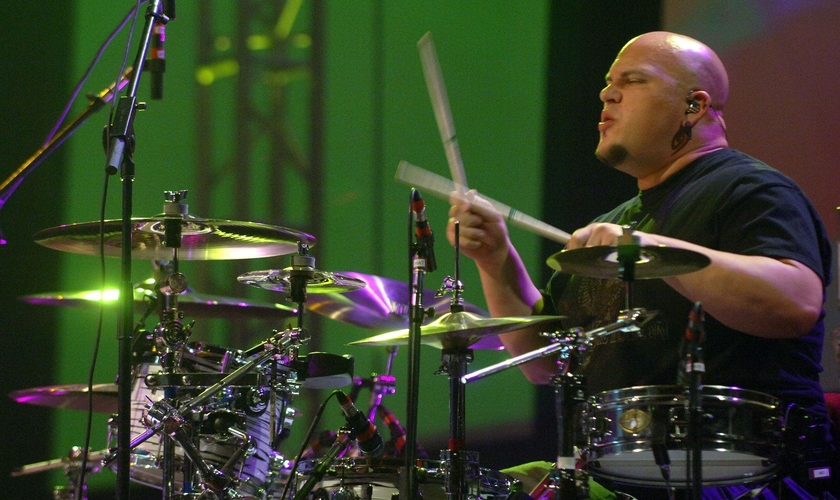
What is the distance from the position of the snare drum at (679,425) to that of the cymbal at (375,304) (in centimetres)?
106

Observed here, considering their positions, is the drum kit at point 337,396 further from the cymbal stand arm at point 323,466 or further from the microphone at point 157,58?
the microphone at point 157,58

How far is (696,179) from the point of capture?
2.46 meters

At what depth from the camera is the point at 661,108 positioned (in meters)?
2.56

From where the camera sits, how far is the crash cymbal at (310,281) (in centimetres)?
253

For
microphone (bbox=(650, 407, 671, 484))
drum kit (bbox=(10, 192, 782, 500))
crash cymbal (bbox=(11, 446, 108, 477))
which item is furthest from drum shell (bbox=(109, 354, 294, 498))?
microphone (bbox=(650, 407, 671, 484))

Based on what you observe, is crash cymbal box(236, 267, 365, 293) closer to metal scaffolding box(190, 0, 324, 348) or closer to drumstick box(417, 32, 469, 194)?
drumstick box(417, 32, 469, 194)

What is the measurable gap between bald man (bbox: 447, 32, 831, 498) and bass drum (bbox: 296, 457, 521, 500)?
1.27 ft

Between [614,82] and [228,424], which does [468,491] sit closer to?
[228,424]

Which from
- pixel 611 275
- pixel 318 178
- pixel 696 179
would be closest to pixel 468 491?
pixel 611 275

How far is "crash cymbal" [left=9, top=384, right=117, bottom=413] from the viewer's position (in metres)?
3.23

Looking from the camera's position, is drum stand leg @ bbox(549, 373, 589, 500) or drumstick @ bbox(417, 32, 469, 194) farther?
drumstick @ bbox(417, 32, 469, 194)

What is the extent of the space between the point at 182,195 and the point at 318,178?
1759mm

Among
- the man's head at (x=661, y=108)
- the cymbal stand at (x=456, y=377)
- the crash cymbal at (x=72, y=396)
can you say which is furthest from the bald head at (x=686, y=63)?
the crash cymbal at (x=72, y=396)

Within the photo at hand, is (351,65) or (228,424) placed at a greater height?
(351,65)
